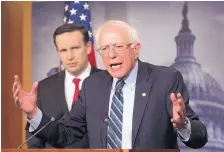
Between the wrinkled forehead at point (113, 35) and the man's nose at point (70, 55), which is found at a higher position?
the wrinkled forehead at point (113, 35)

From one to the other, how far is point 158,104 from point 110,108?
0.35 metres

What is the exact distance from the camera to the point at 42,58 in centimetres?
314

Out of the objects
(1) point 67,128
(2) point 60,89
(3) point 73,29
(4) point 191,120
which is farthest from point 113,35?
(4) point 191,120

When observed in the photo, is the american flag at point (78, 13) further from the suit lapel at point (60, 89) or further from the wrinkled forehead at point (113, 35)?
the suit lapel at point (60, 89)

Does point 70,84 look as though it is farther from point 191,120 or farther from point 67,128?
point 191,120

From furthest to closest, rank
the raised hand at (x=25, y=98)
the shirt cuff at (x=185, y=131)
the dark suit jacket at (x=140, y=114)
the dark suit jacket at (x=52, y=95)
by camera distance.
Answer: the dark suit jacket at (x=52, y=95)
the dark suit jacket at (x=140, y=114)
the raised hand at (x=25, y=98)
the shirt cuff at (x=185, y=131)

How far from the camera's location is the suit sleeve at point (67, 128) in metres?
2.73

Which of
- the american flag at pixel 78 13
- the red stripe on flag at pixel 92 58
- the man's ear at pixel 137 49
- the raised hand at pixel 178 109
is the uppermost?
the american flag at pixel 78 13

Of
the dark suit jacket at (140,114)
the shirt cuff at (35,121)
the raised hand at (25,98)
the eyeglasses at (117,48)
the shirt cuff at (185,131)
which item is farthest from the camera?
the eyeglasses at (117,48)

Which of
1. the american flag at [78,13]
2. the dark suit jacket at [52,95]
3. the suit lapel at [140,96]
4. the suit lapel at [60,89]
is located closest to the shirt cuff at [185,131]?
the suit lapel at [140,96]

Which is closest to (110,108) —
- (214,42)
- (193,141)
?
(193,141)

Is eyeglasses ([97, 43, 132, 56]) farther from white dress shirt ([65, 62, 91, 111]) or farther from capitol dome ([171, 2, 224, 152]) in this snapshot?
capitol dome ([171, 2, 224, 152])

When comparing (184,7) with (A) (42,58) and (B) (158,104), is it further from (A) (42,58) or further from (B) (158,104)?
(A) (42,58)

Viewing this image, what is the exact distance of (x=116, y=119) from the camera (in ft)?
9.64
